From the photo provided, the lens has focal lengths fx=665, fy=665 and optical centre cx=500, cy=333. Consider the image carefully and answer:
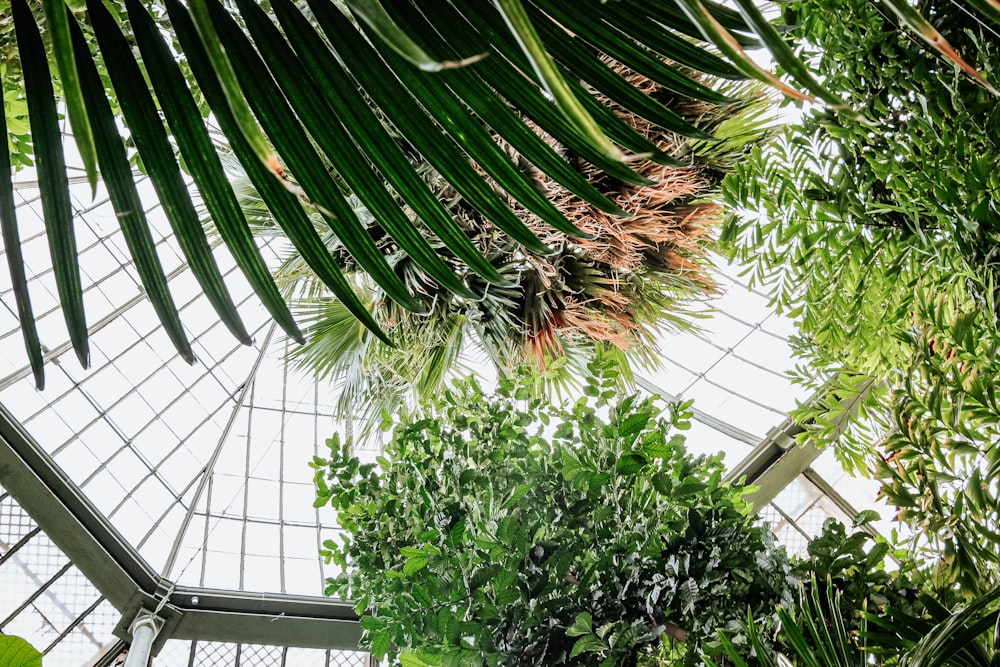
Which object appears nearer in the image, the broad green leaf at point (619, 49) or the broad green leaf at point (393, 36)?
the broad green leaf at point (393, 36)

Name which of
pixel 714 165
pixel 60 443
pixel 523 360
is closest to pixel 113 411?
pixel 60 443

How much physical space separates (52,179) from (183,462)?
18.6 feet

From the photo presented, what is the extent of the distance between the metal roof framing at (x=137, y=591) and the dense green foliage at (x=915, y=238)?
4.13m

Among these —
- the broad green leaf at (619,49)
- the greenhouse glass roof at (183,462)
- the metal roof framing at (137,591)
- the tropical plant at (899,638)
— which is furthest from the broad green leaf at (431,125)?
the metal roof framing at (137,591)

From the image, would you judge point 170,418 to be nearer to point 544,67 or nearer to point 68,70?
point 68,70

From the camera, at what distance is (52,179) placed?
44cm

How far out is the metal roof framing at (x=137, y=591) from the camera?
4523mm

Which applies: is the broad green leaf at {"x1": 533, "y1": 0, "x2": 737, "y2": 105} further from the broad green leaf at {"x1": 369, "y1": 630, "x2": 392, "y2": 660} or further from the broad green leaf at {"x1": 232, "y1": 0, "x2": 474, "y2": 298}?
the broad green leaf at {"x1": 369, "y1": 630, "x2": 392, "y2": 660}

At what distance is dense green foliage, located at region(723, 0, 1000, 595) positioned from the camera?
0.91 meters

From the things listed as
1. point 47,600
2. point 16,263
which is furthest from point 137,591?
point 16,263

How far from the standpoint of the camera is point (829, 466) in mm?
6148

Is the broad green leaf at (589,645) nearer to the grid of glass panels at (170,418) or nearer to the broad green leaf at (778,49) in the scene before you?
the broad green leaf at (778,49)

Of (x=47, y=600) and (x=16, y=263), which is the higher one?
(x=47, y=600)

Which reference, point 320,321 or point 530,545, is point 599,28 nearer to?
point 530,545
